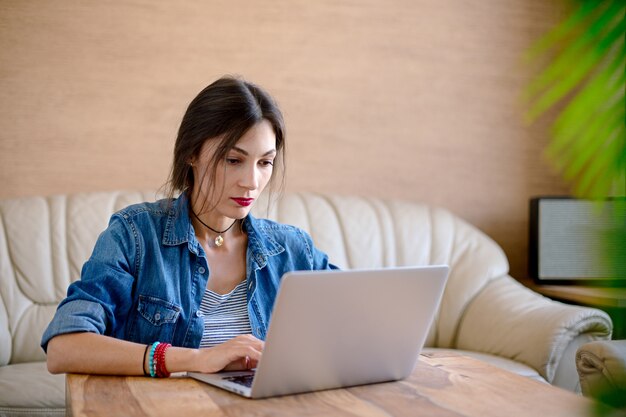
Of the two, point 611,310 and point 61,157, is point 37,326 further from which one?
point 611,310

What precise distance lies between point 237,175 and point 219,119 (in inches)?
4.9

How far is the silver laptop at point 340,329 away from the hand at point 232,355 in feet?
0.05

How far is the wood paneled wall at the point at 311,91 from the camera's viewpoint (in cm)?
288

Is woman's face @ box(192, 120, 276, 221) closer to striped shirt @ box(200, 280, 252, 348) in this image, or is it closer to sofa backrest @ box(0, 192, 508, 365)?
striped shirt @ box(200, 280, 252, 348)

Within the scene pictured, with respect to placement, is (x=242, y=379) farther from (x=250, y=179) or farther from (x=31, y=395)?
(x=31, y=395)

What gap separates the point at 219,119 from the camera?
166 centimetres

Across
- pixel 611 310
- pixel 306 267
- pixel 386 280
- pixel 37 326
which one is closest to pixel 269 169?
pixel 306 267

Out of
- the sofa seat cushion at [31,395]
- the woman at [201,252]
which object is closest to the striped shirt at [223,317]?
the woman at [201,252]

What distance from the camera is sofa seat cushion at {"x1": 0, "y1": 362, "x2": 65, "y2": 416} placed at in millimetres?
2129

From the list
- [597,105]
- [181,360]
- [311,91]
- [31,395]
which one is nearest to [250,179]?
[181,360]

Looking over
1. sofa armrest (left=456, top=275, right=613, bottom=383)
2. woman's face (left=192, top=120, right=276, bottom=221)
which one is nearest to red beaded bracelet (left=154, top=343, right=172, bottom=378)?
woman's face (left=192, top=120, right=276, bottom=221)

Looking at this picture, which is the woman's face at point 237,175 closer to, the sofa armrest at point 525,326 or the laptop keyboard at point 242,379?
the laptop keyboard at point 242,379

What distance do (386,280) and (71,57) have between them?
2.11 meters

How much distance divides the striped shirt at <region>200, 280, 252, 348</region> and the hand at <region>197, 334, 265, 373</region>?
0.28 meters
